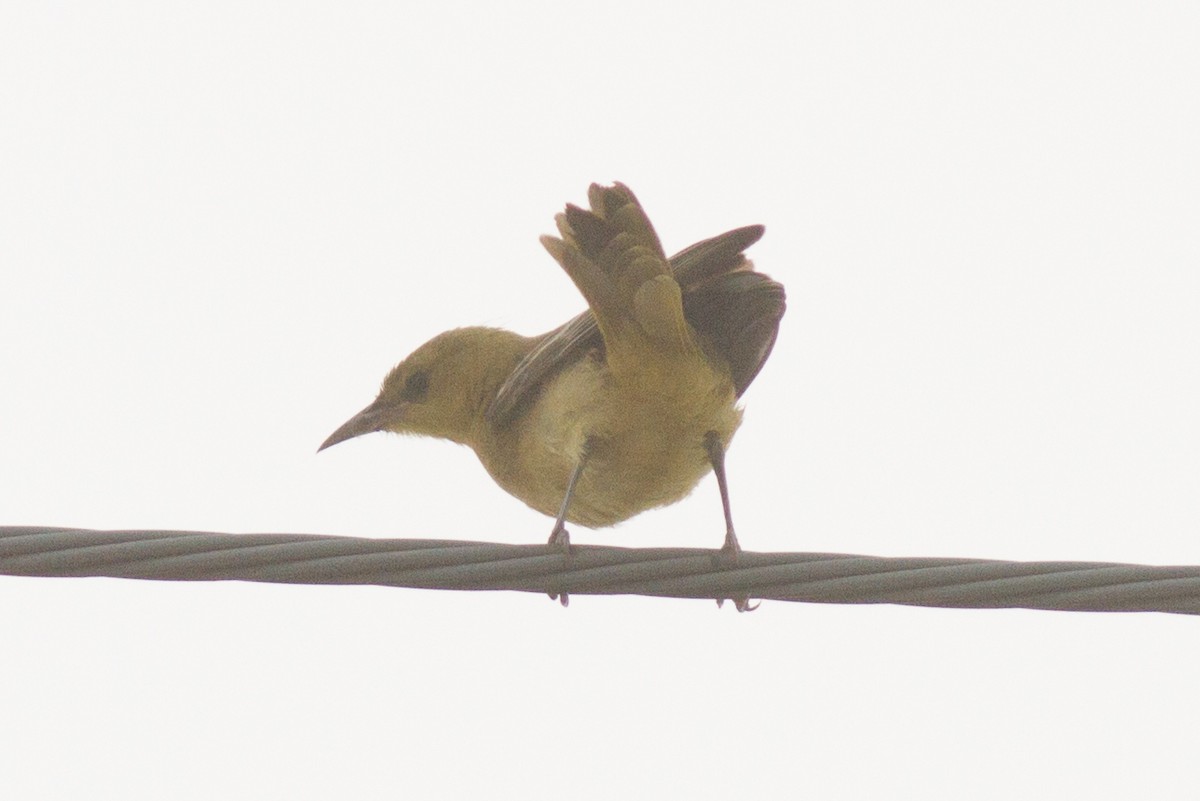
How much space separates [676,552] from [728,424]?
1.67 meters

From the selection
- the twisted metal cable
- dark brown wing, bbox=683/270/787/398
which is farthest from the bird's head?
the twisted metal cable

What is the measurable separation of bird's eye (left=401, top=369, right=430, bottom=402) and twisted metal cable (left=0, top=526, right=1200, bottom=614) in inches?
114

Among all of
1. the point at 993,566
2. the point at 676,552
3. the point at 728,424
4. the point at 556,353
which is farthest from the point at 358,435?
the point at 993,566

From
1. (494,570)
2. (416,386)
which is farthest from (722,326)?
(494,570)

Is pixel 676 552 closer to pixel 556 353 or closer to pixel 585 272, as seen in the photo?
pixel 585 272

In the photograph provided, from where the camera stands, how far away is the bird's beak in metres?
7.35

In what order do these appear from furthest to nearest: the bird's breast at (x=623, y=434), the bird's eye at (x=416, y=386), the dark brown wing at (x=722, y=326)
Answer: the bird's eye at (x=416, y=386)
the dark brown wing at (x=722, y=326)
the bird's breast at (x=623, y=434)

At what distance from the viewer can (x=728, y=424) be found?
6.20m

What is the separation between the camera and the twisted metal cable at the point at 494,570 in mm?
4031

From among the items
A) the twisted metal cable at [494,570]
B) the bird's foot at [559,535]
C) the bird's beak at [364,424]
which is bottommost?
the twisted metal cable at [494,570]

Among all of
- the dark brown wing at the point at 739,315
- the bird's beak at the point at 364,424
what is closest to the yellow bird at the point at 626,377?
the dark brown wing at the point at 739,315

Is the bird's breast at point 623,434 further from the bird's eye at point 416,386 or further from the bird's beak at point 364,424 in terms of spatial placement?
the bird's beak at point 364,424

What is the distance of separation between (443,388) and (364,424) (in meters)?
0.48

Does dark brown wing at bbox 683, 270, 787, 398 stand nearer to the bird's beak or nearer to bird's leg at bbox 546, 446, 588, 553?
bird's leg at bbox 546, 446, 588, 553
